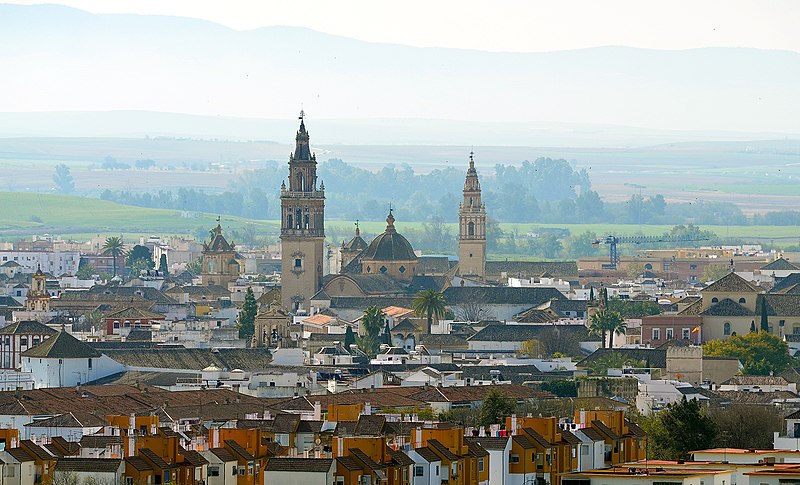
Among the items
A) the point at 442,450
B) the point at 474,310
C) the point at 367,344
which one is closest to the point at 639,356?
the point at 367,344

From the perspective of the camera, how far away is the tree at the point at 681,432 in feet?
215

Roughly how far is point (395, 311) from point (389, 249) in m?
18.5

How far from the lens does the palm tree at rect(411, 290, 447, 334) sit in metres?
136

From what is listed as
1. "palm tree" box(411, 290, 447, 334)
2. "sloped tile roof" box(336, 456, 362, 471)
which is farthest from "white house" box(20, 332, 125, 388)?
"sloped tile roof" box(336, 456, 362, 471)

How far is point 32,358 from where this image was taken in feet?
329

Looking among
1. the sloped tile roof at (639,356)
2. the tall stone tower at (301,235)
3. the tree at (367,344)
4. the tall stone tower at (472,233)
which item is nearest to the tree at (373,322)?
the tree at (367,344)

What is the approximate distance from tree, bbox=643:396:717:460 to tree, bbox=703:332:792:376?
39.9m

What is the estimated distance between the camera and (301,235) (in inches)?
5925

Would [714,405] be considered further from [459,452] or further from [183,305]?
[183,305]

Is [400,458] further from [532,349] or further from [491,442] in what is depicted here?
[532,349]

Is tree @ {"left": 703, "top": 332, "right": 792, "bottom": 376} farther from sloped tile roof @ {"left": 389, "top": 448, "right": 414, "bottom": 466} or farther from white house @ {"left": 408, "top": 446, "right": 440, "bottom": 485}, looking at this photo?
sloped tile roof @ {"left": 389, "top": 448, "right": 414, "bottom": 466}

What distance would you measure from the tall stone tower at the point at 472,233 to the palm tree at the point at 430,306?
36185 mm

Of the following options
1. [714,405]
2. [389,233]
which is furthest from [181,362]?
[389,233]

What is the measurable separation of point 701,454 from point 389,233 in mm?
108658
